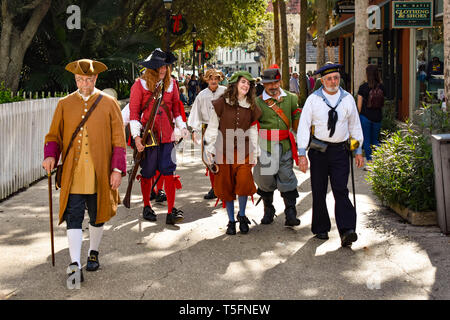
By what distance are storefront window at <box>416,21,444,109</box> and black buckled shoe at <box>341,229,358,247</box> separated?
8.87 metres

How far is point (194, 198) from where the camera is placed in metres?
9.04

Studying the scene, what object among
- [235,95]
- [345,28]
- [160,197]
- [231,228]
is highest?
[345,28]

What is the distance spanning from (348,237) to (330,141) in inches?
37.4

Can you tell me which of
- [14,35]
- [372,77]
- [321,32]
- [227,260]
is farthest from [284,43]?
[227,260]

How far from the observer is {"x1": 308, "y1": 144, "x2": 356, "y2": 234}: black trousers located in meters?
6.36

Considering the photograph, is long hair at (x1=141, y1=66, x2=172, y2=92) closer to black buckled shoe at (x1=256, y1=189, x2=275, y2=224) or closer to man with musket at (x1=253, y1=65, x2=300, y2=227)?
man with musket at (x1=253, y1=65, x2=300, y2=227)

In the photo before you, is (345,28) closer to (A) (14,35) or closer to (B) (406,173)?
(A) (14,35)

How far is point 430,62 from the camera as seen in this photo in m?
16.2

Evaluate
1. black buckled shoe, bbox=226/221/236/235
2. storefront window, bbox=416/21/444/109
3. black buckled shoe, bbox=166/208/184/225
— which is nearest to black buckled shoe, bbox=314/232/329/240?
black buckled shoe, bbox=226/221/236/235

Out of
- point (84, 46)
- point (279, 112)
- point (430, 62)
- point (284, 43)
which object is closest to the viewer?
point (279, 112)

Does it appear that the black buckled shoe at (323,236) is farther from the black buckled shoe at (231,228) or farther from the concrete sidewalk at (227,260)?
the black buckled shoe at (231,228)

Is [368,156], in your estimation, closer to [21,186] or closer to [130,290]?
[21,186]

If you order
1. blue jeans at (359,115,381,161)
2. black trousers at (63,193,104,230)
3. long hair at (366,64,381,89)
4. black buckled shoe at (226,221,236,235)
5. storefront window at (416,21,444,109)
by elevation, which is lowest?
black buckled shoe at (226,221,236,235)

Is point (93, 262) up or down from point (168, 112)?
down
